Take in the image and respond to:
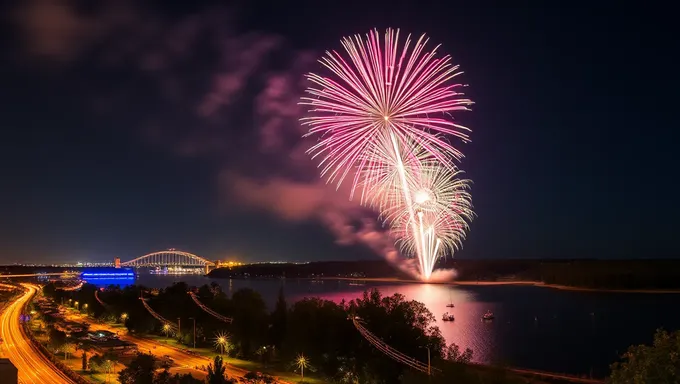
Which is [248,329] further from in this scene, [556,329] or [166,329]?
[556,329]

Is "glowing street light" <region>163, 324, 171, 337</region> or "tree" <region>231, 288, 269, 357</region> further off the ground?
"tree" <region>231, 288, 269, 357</region>

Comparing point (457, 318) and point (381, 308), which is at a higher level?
point (381, 308)

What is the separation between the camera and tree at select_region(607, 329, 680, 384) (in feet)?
23.6

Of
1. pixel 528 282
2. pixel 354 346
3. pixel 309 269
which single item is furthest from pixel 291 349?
pixel 309 269

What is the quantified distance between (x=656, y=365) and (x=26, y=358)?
19242mm

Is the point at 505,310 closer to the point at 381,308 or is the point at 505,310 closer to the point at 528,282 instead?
the point at 381,308

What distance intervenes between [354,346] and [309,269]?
108913 millimetres

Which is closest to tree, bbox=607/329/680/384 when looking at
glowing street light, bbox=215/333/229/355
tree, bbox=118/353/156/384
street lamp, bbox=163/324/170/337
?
tree, bbox=118/353/156/384

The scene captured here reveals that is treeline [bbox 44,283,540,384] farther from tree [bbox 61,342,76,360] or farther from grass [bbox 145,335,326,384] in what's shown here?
tree [bbox 61,342,76,360]

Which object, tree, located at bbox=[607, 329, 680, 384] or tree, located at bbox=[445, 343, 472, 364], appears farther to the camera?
tree, located at bbox=[445, 343, 472, 364]

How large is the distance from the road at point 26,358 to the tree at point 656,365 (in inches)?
554

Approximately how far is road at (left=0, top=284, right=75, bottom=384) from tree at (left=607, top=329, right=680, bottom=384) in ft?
46.2

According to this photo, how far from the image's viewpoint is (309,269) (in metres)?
126

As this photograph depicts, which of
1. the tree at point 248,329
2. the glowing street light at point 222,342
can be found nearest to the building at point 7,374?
the tree at point 248,329
